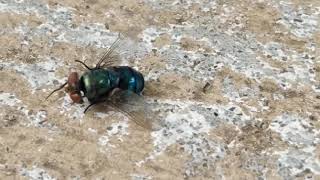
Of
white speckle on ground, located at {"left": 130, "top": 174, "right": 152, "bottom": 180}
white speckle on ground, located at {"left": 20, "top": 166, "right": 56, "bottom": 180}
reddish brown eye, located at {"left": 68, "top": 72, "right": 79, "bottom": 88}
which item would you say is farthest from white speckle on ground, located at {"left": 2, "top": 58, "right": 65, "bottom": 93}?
white speckle on ground, located at {"left": 130, "top": 174, "right": 152, "bottom": 180}

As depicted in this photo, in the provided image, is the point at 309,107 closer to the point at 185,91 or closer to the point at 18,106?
the point at 185,91

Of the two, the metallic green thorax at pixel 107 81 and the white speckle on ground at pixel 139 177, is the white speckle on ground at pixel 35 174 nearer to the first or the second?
the white speckle on ground at pixel 139 177

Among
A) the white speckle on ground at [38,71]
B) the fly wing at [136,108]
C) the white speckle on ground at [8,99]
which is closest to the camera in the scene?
the fly wing at [136,108]

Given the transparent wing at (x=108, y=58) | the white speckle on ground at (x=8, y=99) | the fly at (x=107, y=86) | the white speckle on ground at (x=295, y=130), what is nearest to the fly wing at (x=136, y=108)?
the fly at (x=107, y=86)

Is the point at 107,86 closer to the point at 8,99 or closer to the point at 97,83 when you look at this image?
the point at 97,83

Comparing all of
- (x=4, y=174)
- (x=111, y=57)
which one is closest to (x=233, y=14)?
(x=111, y=57)

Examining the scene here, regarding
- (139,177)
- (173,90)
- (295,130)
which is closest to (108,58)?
(173,90)

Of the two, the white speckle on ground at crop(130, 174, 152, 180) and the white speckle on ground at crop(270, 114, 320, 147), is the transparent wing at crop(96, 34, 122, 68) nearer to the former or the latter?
the white speckle on ground at crop(130, 174, 152, 180)
